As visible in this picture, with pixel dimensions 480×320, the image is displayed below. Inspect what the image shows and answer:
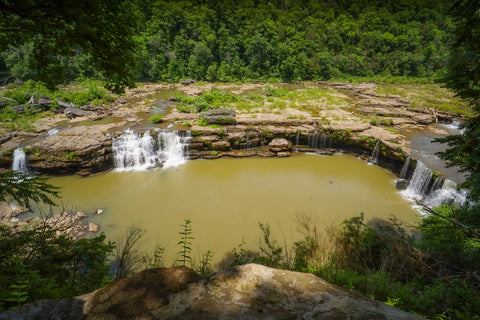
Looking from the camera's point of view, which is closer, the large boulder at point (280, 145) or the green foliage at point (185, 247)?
the green foliage at point (185, 247)

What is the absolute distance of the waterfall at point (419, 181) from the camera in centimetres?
966

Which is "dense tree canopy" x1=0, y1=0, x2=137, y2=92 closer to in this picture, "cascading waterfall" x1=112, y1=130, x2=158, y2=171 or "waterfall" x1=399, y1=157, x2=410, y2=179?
"cascading waterfall" x1=112, y1=130, x2=158, y2=171

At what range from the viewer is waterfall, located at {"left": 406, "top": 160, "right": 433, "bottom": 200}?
9.66 metres

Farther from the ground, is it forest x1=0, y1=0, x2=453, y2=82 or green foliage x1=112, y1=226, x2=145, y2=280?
forest x1=0, y1=0, x2=453, y2=82

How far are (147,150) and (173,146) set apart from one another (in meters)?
1.55

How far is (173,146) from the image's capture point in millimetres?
13539

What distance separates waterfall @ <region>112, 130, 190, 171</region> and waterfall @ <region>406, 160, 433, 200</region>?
475 inches

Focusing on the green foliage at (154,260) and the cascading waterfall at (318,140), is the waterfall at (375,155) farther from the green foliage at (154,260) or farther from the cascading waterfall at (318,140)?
the green foliage at (154,260)

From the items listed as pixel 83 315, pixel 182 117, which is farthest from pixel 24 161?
pixel 83 315

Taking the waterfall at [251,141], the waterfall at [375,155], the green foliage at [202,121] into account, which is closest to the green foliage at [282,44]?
the green foliage at [202,121]

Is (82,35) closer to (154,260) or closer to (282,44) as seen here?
(154,260)

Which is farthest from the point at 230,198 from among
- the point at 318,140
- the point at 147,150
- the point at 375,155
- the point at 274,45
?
the point at 274,45

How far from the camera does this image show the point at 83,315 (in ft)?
5.46

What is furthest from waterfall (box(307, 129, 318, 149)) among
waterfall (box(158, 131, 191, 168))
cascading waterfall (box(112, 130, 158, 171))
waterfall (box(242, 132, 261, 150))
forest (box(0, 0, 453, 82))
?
forest (box(0, 0, 453, 82))
